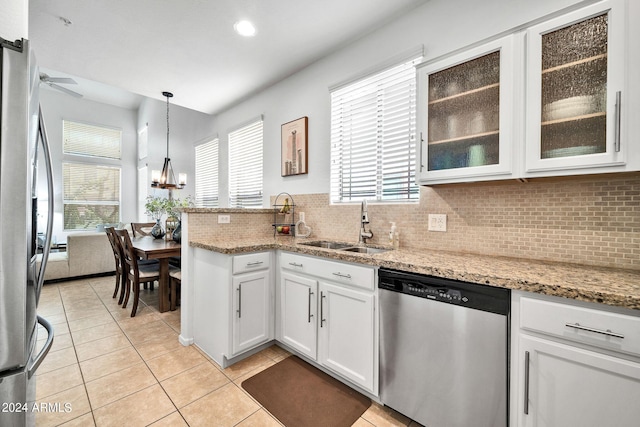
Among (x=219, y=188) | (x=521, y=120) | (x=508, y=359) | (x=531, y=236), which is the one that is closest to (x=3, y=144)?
(x=508, y=359)

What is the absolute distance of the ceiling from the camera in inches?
83.0

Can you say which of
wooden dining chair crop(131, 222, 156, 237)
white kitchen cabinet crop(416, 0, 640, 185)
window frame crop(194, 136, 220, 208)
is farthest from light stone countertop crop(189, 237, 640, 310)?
wooden dining chair crop(131, 222, 156, 237)

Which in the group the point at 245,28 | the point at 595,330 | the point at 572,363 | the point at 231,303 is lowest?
the point at 231,303

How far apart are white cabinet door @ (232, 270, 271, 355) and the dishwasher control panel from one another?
1.04m

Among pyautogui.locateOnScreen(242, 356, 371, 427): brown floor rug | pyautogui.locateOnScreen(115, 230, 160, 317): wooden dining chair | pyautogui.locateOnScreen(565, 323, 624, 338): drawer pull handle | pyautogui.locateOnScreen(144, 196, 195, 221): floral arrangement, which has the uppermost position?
pyautogui.locateOnScreen(144, 196, 195, 221): floral arrangement

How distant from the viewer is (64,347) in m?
2.30

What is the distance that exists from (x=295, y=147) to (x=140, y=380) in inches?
95.2

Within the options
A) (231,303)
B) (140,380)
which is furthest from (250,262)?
(140,380)

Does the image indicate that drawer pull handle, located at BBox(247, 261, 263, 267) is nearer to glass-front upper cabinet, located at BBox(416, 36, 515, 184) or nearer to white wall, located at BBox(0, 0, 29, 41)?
glass-front upper cabinet, located at BBox(416, 36, 515, 184)

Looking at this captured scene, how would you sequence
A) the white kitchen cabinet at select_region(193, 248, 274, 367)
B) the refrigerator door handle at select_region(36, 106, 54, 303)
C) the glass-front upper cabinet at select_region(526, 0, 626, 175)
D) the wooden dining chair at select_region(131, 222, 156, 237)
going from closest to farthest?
1. the refrigerator door handle at select_region(36, 106, 54, 303)
2. the glass-front upper cabinet at select_region(526, 0, 626, 175)
3. the white kitchen cabinet at select_region(193, 248, 274, 367)
4. the wooden dining chair at select_region(131, 222, 156, 237)

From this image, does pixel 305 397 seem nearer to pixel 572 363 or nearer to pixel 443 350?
pixel 443 350

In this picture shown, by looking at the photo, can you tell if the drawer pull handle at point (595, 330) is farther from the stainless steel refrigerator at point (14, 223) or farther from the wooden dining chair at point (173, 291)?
the wooden dining chair at point (173, 291)

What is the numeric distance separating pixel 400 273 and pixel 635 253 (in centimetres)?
114

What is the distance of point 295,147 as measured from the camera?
2980mm
